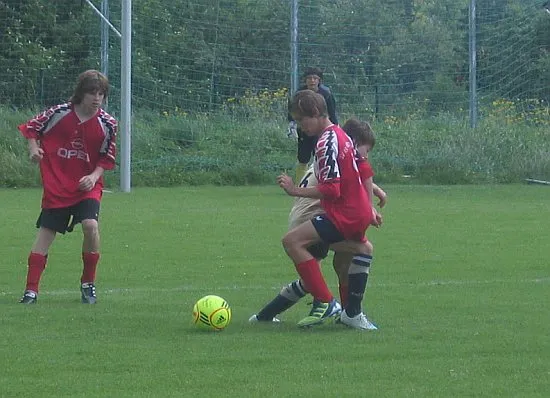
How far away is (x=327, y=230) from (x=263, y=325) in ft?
2.38

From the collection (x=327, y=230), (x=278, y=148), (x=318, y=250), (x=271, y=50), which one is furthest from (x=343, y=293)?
(x=271, y=50)

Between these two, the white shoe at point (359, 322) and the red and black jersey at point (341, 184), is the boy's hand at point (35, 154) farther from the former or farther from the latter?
the white shoe at point (359, 322)

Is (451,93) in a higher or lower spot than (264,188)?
higher

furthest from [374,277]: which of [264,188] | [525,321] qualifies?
[264,188]

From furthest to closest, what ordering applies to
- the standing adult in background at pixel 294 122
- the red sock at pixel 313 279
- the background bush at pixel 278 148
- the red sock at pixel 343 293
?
the background bush at pixel 278 148
the standing adult in background at pixel 294 122
the red sock at pixel 343 293
the red sock at pixel 313 279

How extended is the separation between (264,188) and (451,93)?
5871mm

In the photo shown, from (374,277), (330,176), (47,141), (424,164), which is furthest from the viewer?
(424,164)

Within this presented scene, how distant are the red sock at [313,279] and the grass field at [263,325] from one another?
0.20m

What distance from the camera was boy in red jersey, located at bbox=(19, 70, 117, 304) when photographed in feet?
28.9

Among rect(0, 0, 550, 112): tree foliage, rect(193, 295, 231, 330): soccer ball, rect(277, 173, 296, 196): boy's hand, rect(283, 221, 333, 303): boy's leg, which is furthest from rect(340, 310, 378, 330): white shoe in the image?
rect(0, 0, 550, 112): tree foliage

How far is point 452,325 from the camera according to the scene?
306 inches

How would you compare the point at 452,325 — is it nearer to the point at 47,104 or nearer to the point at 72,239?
the point at 72,239

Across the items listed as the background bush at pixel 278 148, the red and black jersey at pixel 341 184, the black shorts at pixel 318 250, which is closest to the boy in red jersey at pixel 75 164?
the black shorts at pixel 318 250

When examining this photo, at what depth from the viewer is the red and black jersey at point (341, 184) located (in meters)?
7.48
